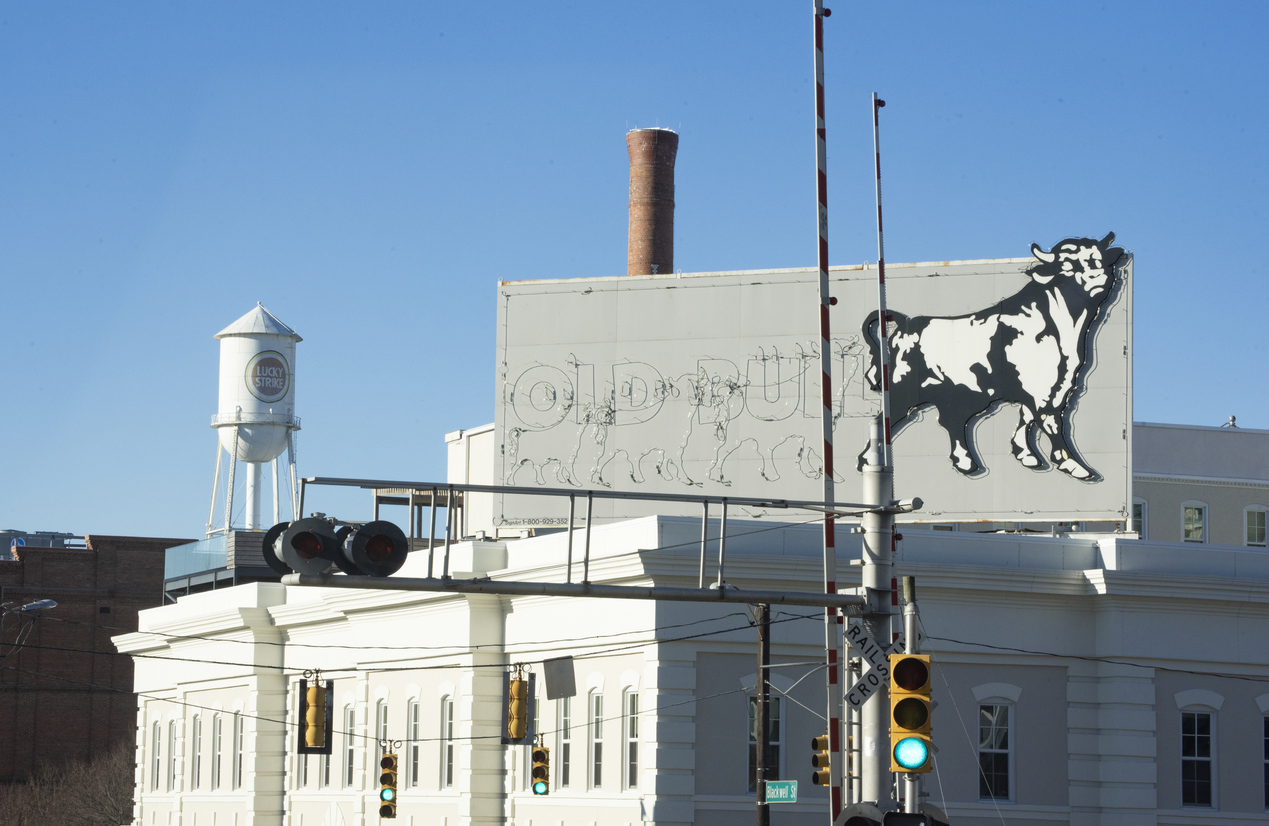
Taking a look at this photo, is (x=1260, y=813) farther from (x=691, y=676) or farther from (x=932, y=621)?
(x=691, y=676)

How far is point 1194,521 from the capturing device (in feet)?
166

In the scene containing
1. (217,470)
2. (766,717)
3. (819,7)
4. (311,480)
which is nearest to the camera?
(311,480)

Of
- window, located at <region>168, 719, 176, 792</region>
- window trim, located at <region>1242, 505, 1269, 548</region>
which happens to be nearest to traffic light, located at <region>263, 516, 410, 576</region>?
window, located at <region>168, 719, 176, 792</region>

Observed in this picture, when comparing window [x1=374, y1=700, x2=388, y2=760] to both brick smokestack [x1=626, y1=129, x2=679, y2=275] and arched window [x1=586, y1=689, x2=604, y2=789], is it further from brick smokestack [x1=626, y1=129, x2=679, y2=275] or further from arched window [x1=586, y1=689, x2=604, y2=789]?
brick smokestack [x1=626, y1=129, x2=679, y2=275]

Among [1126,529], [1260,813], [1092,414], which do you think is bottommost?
[1260,813]

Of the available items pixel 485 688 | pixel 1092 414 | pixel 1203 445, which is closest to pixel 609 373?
pixel 485 688

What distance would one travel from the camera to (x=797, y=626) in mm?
28969

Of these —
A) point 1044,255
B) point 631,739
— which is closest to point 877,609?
point 631,739

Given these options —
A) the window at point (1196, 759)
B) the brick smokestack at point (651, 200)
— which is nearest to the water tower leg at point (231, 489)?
the brick smokestack at point (651, 200)

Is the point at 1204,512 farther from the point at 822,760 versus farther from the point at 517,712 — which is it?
the point at 822,760

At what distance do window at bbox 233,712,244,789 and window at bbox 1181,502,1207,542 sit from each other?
27.0m

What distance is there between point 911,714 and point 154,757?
39781 mm

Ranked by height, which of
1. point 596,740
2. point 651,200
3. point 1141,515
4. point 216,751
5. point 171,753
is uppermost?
point 651,200

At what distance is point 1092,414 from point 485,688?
40.3 feet
